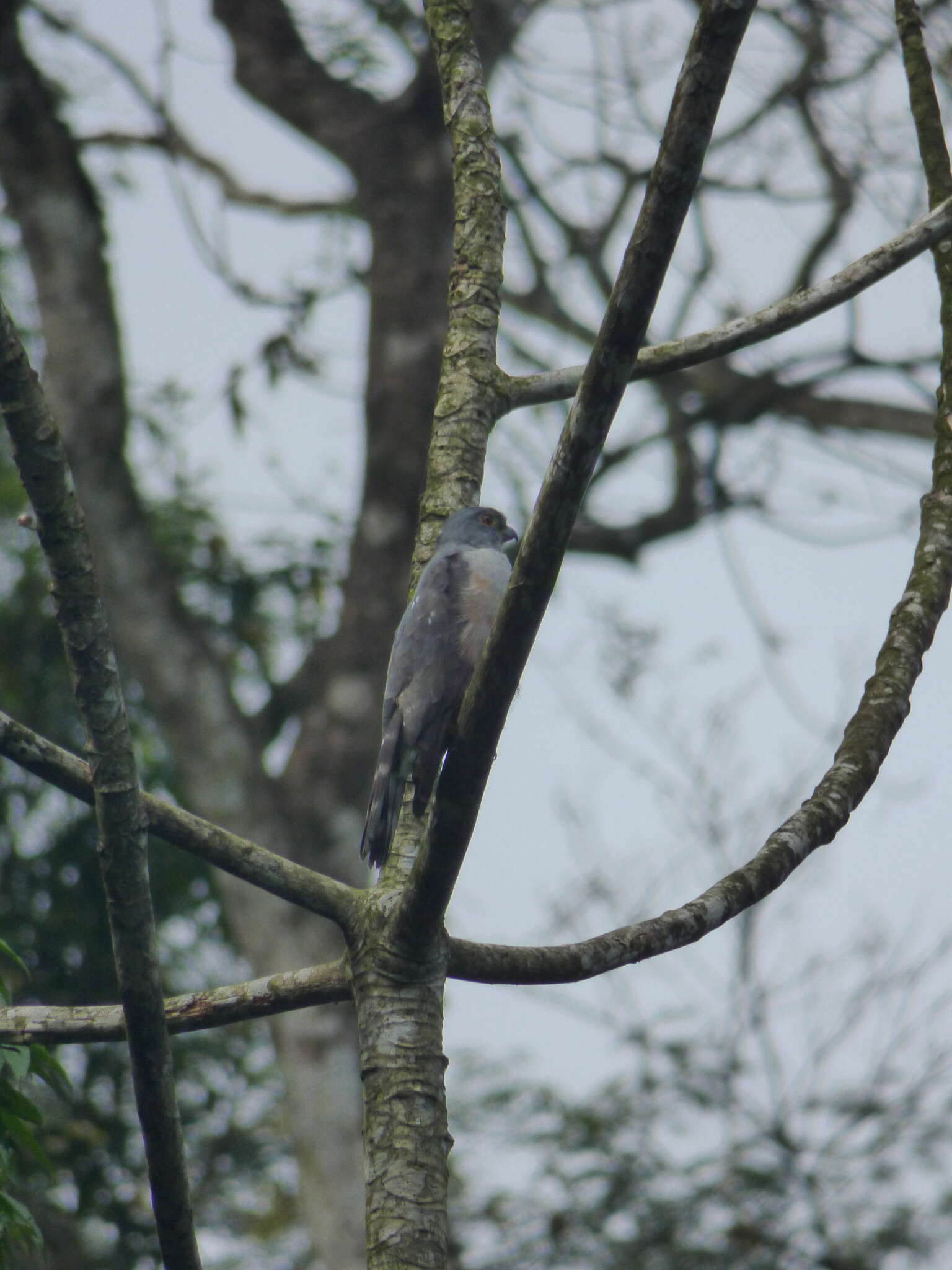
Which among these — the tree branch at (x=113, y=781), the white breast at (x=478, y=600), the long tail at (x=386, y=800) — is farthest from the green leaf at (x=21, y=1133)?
the white breast at (x=478, y=600)

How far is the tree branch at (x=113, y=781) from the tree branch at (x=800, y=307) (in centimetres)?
127

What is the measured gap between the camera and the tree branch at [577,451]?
65.6 inches

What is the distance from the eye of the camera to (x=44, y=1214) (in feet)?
20.2

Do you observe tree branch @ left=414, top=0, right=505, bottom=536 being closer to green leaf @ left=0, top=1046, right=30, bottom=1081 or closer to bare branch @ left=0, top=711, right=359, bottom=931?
bare branch @ left=0, top=711, right=359, bottom=931

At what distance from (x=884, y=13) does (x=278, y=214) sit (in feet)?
15.7

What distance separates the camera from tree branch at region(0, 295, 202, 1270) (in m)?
1.79

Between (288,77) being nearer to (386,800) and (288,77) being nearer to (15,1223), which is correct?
(386,800)

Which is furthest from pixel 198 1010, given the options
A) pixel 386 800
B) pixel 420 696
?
pixel 420 696

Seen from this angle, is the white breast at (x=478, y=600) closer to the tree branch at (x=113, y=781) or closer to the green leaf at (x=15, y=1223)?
the tree branch at (x=113, y=781)

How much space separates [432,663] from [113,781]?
4.30 ft

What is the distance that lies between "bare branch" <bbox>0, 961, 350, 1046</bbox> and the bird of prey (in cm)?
49

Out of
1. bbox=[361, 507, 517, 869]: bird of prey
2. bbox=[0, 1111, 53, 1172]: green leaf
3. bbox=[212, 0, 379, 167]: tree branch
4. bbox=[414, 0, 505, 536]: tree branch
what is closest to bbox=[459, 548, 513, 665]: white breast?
bbox=[361, 507, 517, 869]: bird of prey

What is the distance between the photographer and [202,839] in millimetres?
2166

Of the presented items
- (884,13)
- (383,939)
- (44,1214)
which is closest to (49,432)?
(383,939)
